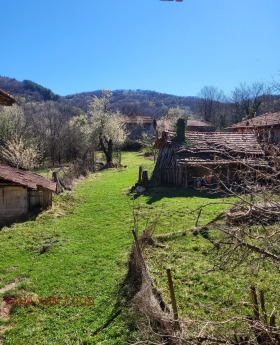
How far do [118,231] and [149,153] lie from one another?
2937 cm

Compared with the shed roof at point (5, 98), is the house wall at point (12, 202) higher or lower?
lower

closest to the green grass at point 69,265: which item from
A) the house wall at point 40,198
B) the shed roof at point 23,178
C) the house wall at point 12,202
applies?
the house wall at point 40,198

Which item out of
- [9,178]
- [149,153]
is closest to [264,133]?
[9,178]

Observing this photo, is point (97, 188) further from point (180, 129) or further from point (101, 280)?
point (101, 280)

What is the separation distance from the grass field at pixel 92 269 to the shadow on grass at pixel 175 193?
2.94 feet

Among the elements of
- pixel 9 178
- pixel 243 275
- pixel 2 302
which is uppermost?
pixel 9 178

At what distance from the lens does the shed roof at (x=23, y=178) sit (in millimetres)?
14070

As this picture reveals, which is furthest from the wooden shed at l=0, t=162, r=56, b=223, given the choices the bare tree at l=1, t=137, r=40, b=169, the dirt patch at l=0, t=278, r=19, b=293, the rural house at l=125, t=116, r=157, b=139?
the rural house at l=125, t=116, r=157, b=139

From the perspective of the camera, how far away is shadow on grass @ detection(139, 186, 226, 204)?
17203 mm

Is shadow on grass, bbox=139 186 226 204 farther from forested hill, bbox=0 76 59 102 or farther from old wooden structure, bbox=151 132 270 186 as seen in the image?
forested hill, bbox=0 76 59 102

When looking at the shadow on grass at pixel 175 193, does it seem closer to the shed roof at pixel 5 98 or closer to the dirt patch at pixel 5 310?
the dirt patch at pixel 5 310

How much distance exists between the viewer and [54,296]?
793 cm

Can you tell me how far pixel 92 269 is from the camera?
929 cm

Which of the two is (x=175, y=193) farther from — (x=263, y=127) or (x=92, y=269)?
(x=263, y=127)
